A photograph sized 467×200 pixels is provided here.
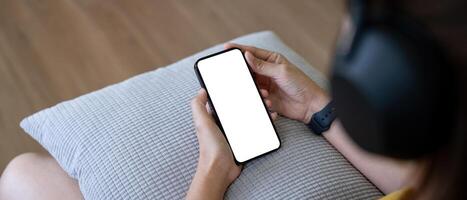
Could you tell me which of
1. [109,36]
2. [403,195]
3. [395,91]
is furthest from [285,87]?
[109,36]

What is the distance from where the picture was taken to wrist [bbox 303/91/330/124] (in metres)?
0.87

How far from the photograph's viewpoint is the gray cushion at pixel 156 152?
0.79m

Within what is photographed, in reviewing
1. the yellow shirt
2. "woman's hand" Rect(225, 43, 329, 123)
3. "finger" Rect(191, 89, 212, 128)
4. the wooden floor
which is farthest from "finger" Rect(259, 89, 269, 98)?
the wooden floor

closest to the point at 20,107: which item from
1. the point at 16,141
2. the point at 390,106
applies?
the point at 16,141

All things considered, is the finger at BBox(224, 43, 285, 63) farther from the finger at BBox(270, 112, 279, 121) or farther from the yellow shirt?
the yellow shirt

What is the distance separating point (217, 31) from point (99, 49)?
377 mm

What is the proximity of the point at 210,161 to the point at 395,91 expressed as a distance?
0.46 m

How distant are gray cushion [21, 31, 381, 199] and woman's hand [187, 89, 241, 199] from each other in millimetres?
26

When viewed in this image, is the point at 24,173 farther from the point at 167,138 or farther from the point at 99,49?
the point at 99,49

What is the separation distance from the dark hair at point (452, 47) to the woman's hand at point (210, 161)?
40 centimetres

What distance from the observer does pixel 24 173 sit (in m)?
0.90

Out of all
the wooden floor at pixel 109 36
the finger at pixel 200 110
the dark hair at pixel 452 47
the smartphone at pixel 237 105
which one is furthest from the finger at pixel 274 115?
the wooden floor at pixel 109 36

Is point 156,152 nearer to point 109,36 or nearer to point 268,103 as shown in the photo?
point 268,103

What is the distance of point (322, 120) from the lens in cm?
86
